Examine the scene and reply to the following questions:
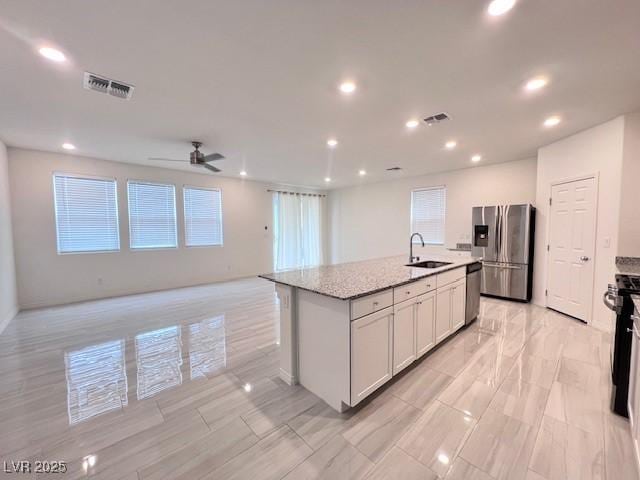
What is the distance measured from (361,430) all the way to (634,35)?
326 centimetres

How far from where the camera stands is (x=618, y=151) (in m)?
3.21

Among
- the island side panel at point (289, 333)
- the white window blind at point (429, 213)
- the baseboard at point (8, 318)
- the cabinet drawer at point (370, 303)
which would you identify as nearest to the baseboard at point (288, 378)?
the island side panel at point (289, 333)

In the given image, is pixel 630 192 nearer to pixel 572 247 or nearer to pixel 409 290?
pixel 572 247

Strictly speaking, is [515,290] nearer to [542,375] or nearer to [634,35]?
[542,375]

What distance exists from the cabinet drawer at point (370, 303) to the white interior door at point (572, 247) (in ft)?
11.2

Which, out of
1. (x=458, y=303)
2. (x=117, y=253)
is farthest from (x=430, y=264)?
(x=117, y=253)

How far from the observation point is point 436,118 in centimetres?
315

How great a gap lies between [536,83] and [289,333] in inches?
124

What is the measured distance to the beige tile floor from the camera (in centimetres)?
157

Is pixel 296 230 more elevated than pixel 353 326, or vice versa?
pixel 296 230

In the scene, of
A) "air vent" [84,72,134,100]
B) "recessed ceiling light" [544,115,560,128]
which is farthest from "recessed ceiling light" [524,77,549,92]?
"air vent" [84,72,134,100]

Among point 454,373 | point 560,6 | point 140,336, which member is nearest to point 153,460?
point 140,336

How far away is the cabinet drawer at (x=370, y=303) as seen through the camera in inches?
75.2

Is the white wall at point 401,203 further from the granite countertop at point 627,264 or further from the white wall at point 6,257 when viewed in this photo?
the white wall at point 6,257
